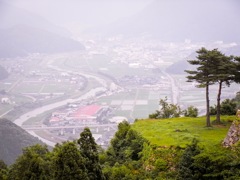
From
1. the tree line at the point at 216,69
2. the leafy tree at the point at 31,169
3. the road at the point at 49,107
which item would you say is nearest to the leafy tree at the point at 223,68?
the tree line at the point at 216,69

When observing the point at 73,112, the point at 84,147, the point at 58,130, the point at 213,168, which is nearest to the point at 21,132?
the point at 58,130

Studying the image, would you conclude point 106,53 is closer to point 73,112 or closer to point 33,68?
point 33,68

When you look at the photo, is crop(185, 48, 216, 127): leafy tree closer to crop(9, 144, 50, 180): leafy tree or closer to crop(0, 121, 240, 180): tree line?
crop(0, 121, 240, 180): tree line

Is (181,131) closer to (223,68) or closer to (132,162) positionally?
(132,162)

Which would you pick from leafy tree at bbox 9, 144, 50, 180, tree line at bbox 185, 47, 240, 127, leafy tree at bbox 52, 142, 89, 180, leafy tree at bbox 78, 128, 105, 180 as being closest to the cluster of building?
tree line at bbox 185, 47, 240, 127

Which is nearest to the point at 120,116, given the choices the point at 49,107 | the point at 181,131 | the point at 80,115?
the point at 80,115
